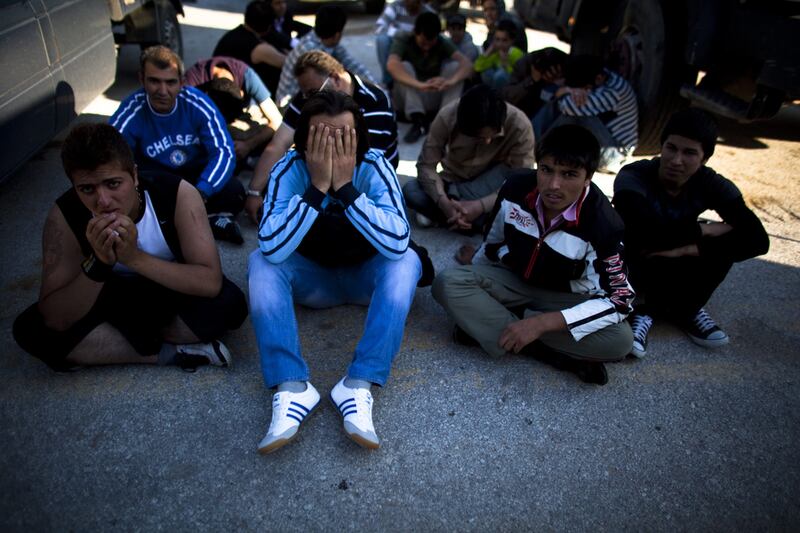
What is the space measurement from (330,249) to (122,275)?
3.08ft

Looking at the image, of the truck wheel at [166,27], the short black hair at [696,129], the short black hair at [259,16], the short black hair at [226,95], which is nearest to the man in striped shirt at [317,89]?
the short black hair at [226,95]

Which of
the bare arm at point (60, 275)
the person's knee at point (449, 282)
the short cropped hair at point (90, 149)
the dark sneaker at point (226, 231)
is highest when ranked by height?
the short cropped hair at point (90, 149)

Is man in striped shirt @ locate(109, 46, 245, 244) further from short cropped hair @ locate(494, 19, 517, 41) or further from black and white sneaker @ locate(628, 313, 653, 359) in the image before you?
short cropped hair @ locate(494, 19, 517, 41)

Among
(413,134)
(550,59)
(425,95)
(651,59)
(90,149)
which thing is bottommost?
(413,134)

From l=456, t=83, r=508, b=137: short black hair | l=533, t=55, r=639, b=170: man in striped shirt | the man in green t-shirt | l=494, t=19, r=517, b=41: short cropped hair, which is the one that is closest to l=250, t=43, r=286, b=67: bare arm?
the man in green t-shirt

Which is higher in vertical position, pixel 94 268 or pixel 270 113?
pixel 94 268

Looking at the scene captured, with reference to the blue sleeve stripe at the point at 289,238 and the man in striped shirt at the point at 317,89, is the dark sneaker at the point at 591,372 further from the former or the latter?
the man in striped shirt at the point at 317,89

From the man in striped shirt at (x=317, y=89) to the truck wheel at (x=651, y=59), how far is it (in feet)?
8.03

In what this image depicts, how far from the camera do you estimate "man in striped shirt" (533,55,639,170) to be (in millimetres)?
4680

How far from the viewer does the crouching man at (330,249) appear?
91.1 inches

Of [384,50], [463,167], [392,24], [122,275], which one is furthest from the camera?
[392,24]

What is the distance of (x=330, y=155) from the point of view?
2.39 metres

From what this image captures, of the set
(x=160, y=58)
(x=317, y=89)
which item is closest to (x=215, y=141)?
(x=160, y=58)

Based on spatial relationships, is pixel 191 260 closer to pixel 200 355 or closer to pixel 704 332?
pixel 200 355
